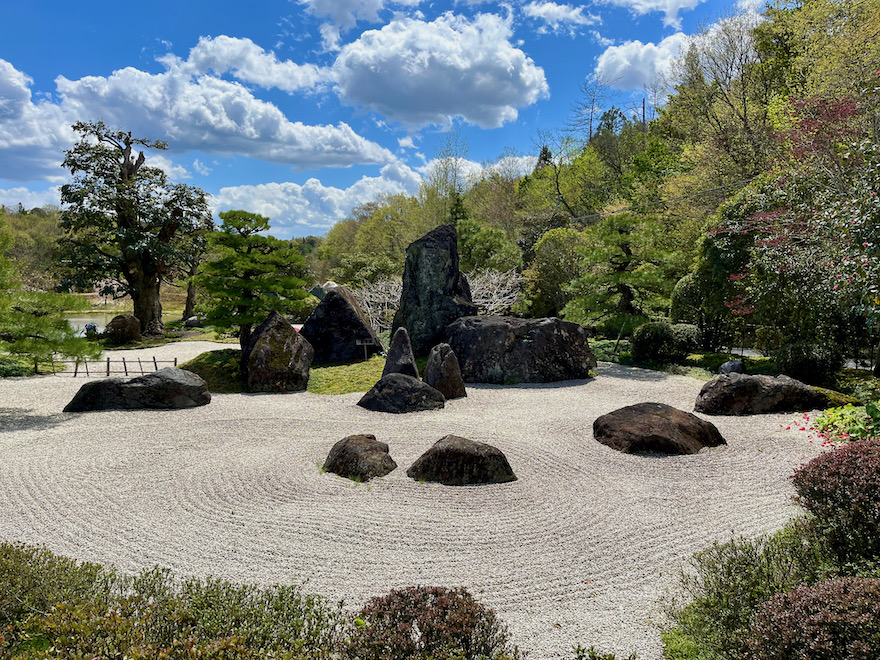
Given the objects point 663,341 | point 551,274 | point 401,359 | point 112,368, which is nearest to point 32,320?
point 401,359

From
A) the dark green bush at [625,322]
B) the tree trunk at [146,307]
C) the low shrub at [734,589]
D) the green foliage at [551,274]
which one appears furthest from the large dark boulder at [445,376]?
the tree trunk at [146,307]

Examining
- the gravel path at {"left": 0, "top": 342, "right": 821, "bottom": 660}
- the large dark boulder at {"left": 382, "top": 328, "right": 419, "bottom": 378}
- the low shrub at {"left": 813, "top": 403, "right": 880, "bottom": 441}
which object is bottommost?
the gravel path at {"left": 0, "top": 342, "right": 821, "bottom": 660}

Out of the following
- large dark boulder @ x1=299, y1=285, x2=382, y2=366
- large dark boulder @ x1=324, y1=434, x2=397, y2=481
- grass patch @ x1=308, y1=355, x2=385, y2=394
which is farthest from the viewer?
large dark boulder @ x1=299, y1=285, x2=382, y2=366

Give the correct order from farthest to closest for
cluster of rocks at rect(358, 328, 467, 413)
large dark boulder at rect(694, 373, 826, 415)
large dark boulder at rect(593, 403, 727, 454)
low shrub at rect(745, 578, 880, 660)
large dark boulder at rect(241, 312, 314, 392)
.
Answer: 1. large dark boulder at rect(241, 312, 314, 392)
2. cluster of rocks at rect(358, 328, 467, 413)
3. large dark boulder at rect(694, 373, 826, 415)
4. large dark boulder at rect(593, 403, 727, 454)
5. low shrub at rect(745, 578, 880, 660)

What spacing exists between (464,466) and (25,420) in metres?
9.46

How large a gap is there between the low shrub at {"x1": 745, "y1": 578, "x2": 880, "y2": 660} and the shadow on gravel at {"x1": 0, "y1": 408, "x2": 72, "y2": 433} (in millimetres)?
12113

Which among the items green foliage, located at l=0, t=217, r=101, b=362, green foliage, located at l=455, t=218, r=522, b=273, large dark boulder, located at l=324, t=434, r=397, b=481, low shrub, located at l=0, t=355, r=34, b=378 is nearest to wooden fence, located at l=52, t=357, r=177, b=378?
low shrub, located at l=0, t=355, r=34, b=378

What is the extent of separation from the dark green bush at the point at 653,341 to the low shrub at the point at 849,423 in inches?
288

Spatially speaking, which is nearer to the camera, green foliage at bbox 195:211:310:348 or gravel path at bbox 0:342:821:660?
gravel path at bbox 0:342:821:660

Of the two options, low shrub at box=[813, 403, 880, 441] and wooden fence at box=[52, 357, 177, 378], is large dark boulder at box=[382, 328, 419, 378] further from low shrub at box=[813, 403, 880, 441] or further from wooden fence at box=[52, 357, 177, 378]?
low shrub at box=[813, 403, 880, 441]

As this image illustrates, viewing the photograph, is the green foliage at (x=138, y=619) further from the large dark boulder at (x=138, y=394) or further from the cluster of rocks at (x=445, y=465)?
the large dark boulder at (x=138, y=394)

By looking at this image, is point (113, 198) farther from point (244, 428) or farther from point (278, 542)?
point (278, 542)

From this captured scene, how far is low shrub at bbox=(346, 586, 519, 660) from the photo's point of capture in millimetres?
3428

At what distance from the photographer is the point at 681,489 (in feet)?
24.5
